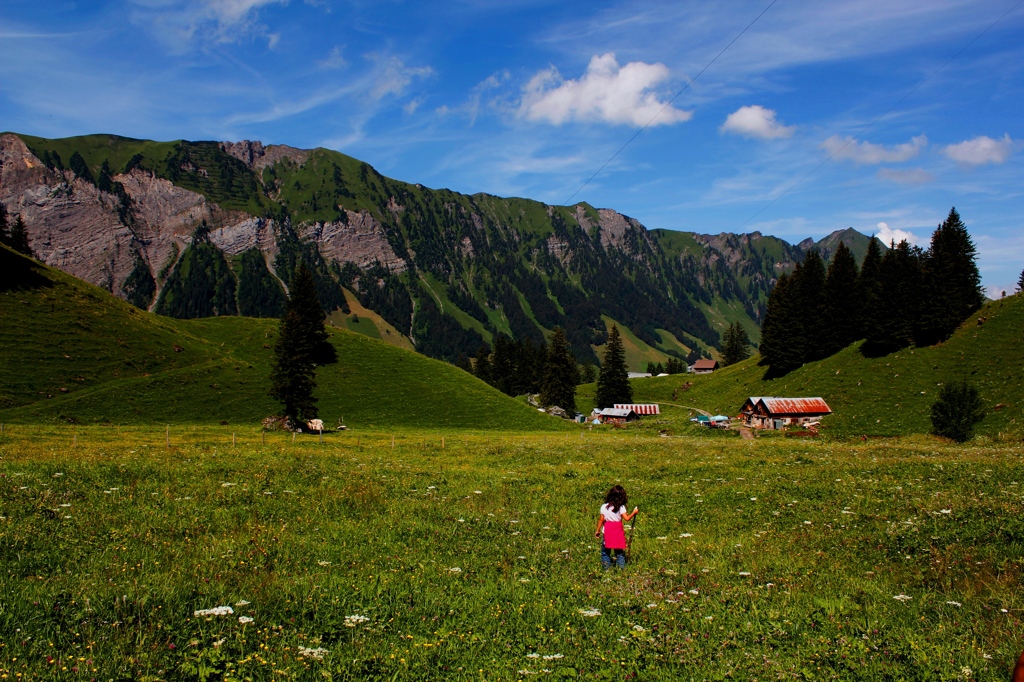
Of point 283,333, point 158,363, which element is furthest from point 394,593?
point 158,363

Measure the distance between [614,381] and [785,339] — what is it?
3169cm

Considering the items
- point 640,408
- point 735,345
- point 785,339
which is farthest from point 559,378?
point 735,345

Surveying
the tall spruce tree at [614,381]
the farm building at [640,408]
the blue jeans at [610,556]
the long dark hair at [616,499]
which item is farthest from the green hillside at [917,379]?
the blue jeans at [610,556]

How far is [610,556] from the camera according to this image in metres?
12.8

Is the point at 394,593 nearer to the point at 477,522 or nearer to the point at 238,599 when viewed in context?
the point at 238,599

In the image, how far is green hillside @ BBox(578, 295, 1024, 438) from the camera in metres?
60.4

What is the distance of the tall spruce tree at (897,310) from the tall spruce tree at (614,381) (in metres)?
42.0

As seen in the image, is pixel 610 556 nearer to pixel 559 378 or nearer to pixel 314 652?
pixel 314 652

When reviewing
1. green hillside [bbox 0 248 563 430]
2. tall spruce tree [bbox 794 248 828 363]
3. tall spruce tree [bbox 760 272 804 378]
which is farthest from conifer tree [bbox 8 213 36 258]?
tall spruce tree [bbox 794 248 828 363]

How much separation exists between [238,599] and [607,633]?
562 centimetres

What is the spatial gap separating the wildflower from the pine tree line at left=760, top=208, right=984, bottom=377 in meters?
90.3

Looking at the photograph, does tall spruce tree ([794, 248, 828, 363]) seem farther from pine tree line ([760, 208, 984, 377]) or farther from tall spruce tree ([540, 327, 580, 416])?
tall spruce tree ([540, 327, 580, 416])

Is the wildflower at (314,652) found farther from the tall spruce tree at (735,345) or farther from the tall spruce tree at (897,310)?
the tall spruce tree at (735,345)

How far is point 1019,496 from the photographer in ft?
52.1
